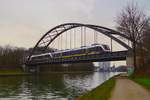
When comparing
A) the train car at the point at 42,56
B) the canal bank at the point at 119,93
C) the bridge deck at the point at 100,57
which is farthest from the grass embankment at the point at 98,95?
the train car at the point at 42,56

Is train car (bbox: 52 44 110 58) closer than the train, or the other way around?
train car (bbox: 52 44 110 58)

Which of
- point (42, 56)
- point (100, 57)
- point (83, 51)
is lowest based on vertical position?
point (100, 57)

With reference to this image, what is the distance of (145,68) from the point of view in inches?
2029

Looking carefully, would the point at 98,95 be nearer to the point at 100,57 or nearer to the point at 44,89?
the point at 44,89

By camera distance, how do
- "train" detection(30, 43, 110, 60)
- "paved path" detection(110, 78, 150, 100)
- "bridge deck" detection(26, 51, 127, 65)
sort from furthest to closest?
"train" detection(30, 43, 110, 60) < "bridge deck" detection(26, 51, 127, 65) < "paved path" detection(110, 78, 150, 100)

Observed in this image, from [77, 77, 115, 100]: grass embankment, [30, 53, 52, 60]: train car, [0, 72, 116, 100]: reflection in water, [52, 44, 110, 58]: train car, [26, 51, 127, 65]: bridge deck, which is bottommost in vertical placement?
[0, 72, 116, 100]: reflection in water

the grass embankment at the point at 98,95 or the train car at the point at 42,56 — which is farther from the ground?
the train car at the point at 42,56

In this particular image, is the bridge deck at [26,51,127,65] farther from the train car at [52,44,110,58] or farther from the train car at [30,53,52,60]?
the train car at [30,53,52,60]

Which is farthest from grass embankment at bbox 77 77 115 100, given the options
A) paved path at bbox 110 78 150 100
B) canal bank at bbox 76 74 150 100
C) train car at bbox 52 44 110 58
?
train car at bbox 52 44 110 58

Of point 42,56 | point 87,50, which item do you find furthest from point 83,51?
point 42,56

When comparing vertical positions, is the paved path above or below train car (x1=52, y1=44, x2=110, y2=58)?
below

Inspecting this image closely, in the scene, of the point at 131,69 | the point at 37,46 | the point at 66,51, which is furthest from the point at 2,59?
the point at 131,69

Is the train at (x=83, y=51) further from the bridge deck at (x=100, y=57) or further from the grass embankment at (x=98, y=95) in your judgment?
the grass embankment at (x=98, y=95)

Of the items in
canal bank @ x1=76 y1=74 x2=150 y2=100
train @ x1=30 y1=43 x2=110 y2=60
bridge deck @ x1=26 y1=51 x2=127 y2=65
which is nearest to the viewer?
canal bank @ x1=76 y1=74 x2=150 y2=100
